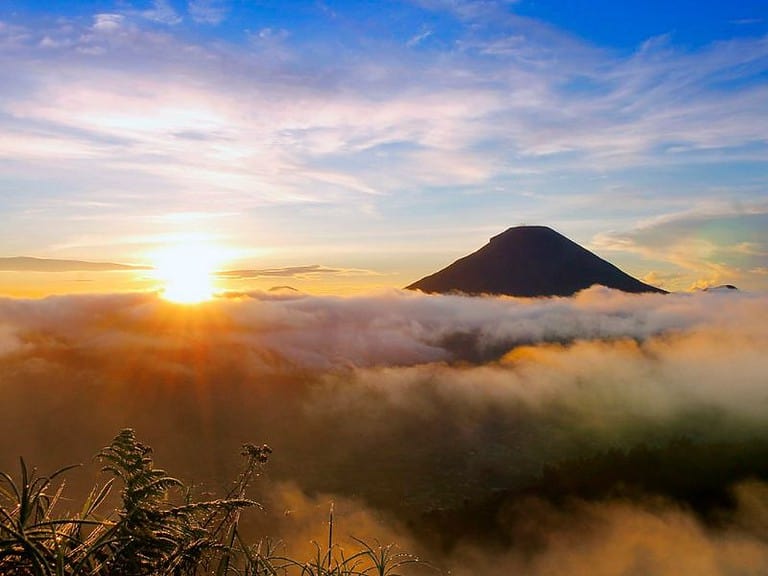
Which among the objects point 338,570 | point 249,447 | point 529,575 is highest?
point 249,447

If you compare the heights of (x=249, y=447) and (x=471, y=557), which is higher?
(x=249, y=447)

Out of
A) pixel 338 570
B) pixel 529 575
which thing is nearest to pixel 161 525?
pixel 338 570

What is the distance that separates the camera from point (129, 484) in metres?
10.2

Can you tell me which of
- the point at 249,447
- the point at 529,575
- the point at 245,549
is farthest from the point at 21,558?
the point at 529,575

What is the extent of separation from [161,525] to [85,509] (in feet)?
6.71

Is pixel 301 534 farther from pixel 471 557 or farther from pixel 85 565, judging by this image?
pixel 85 565

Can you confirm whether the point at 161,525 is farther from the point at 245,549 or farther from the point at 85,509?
the point at 85,509

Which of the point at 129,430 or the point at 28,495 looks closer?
the point at 28,495

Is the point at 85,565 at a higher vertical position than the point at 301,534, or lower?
higher

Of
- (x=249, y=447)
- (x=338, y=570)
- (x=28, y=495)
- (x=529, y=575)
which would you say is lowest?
(x=529, y=575)

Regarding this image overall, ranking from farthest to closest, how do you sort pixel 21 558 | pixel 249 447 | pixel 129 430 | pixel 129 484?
1. pixel 249 447
2. pixel 129 430
3. pixel 129 484
4. pixel 21 558

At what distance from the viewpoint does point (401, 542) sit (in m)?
194

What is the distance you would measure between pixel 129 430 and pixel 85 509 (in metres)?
2.90

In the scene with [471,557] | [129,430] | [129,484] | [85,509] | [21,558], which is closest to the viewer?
[21,558]
